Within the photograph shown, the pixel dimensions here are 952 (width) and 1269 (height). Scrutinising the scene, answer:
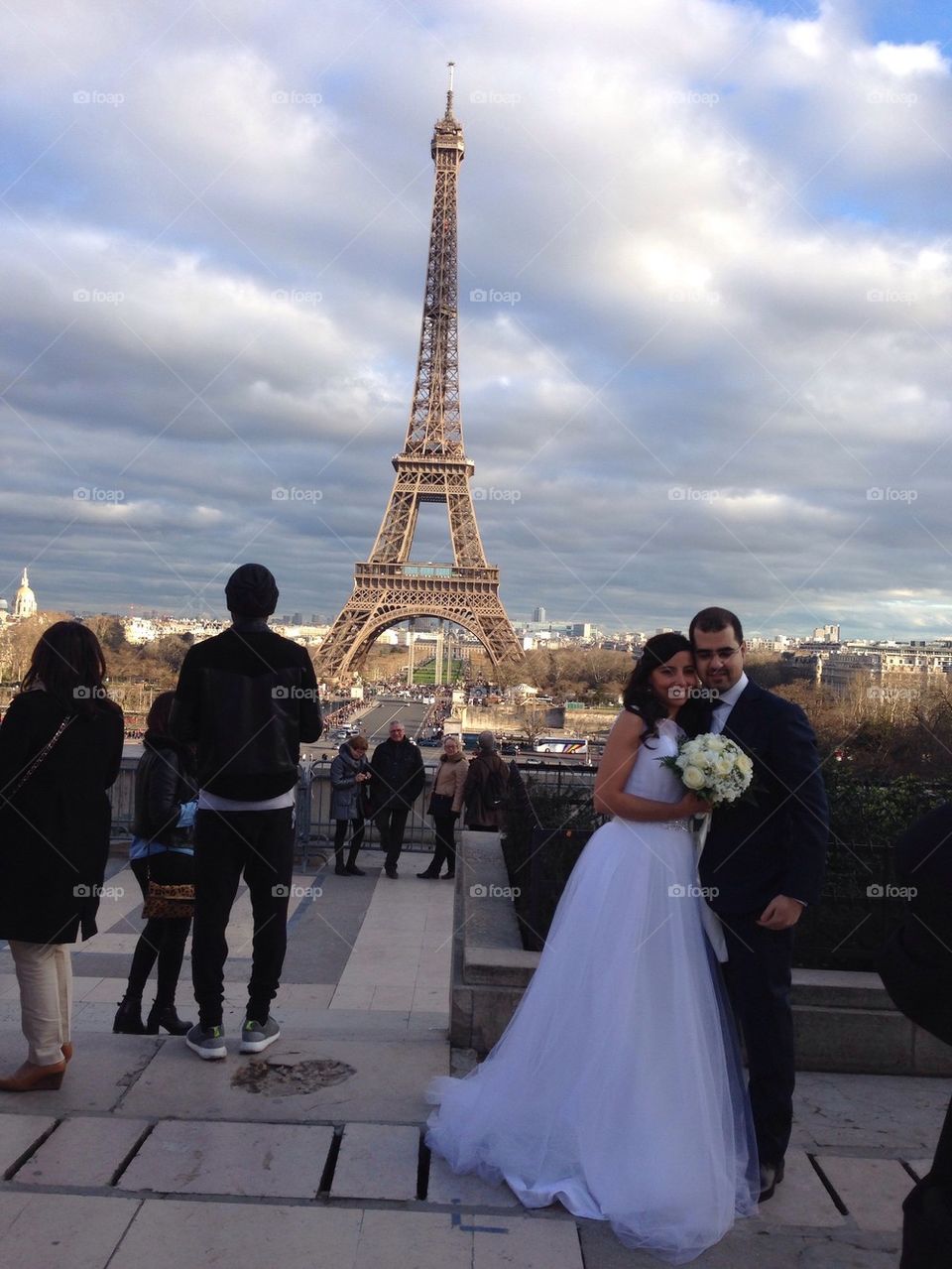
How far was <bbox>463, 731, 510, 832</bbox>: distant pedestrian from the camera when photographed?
10008 millimetres

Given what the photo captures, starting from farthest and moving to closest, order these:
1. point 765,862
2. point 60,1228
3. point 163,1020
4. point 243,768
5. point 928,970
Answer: point 163,1020 < point 243,768 < point 765,862 < point 60,1228 < point 928,970

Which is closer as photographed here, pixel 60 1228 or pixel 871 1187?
pixel 60 1228

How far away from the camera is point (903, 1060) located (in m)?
4.19

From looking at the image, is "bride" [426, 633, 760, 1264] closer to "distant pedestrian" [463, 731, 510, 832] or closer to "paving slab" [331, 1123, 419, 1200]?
"paving slab" [331, 1123, 419, 1200]

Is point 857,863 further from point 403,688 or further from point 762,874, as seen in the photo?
point 403,688

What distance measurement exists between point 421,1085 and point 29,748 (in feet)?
5.87

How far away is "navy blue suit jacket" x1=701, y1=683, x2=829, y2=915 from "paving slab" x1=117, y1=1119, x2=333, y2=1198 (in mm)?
1425

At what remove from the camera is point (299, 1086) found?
3.67 m

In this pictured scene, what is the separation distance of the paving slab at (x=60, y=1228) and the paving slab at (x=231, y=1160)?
145mm

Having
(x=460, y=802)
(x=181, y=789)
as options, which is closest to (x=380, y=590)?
(x=460, y=802)

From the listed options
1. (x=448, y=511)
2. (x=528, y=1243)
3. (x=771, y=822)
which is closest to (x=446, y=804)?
(x=771, y=822)

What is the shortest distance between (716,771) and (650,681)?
0.41m

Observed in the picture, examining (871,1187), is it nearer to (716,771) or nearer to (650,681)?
(716,771)

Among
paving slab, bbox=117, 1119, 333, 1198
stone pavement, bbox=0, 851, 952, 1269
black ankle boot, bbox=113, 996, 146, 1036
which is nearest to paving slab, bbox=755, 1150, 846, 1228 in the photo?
stone pavement, bbox=0, 851, 952, 1269
